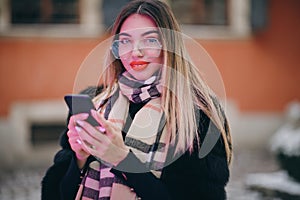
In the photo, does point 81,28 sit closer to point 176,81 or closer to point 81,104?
point 176,81

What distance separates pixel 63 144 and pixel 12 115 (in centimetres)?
598

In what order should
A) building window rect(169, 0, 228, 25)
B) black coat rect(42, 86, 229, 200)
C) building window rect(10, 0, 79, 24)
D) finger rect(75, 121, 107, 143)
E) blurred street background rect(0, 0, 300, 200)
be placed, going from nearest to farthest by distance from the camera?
finger rect(75, 121, 107, 143) → black coat rect(42, 86, 229, 200) → blurred street background rect(0, 0, 300, 200) → building window rect(10, 0, 79, 24) → building window rect(169, 0, 228, 25)

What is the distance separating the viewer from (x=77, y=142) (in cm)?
173

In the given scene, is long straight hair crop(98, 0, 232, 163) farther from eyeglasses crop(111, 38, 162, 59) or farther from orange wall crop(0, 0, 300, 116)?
orange wall crop(0, 0, 300, 116)

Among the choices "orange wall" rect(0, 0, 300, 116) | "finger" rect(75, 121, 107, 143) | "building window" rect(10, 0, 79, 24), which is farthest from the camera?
"orange wall" rect(0, 0, 300, 116)

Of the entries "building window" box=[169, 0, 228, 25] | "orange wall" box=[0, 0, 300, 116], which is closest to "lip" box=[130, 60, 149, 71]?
"orange wall" box=[0, 0, 300, 116]

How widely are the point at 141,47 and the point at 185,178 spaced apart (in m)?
0.40

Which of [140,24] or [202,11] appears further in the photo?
[202,11]

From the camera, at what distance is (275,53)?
873cm

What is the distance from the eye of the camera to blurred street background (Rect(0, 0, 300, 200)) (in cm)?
788

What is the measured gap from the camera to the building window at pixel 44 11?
800 cm

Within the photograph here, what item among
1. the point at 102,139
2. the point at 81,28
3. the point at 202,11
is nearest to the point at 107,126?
the point at 102,139

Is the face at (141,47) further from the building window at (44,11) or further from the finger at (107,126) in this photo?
the building window at (44,11)

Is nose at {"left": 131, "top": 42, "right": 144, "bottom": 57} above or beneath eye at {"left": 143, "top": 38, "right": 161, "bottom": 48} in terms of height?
beneath
